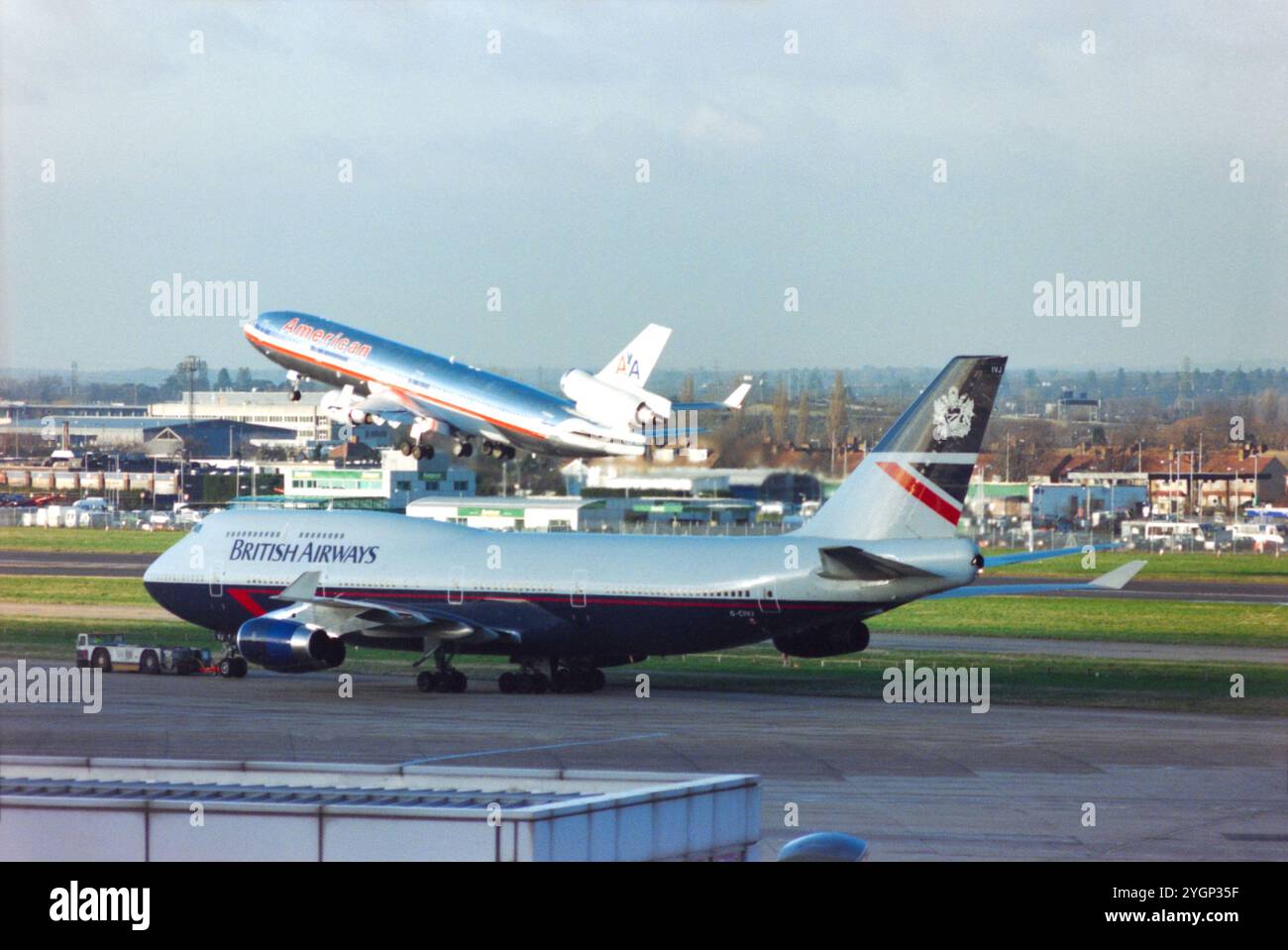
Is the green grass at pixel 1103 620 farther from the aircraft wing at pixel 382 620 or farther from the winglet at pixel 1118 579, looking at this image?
the aircraft wing at pixel 382 620

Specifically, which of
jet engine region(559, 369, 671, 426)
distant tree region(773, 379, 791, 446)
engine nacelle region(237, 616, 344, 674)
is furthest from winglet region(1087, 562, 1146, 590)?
distant tree region(773, 379, 791, 446)

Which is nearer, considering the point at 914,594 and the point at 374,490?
the point at 914,594

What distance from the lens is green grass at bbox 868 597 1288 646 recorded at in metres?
80.3

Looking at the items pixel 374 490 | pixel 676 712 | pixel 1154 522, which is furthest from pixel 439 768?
pixel 1154 522

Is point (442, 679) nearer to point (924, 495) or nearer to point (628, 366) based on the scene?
point (924, 495)

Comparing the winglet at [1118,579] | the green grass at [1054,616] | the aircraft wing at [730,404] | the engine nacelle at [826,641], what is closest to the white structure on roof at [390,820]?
the engine nacelle at [826,641]

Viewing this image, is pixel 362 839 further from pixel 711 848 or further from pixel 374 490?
pixel 374 490

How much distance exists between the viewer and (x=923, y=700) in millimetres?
56094

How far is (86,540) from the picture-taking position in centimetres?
12456

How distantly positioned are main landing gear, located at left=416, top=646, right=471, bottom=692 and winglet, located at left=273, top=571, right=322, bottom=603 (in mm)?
4428

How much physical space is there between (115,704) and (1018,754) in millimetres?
26214

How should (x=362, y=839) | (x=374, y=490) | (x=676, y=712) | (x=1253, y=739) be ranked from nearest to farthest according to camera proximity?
(x=362, y=839)
(x=1253, y=739)
(x=676, y=712)
(x=374, y=490)

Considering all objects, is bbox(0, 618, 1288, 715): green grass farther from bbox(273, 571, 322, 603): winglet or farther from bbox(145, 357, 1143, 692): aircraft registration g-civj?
bbox(273, 571, 322, 603): winglet
